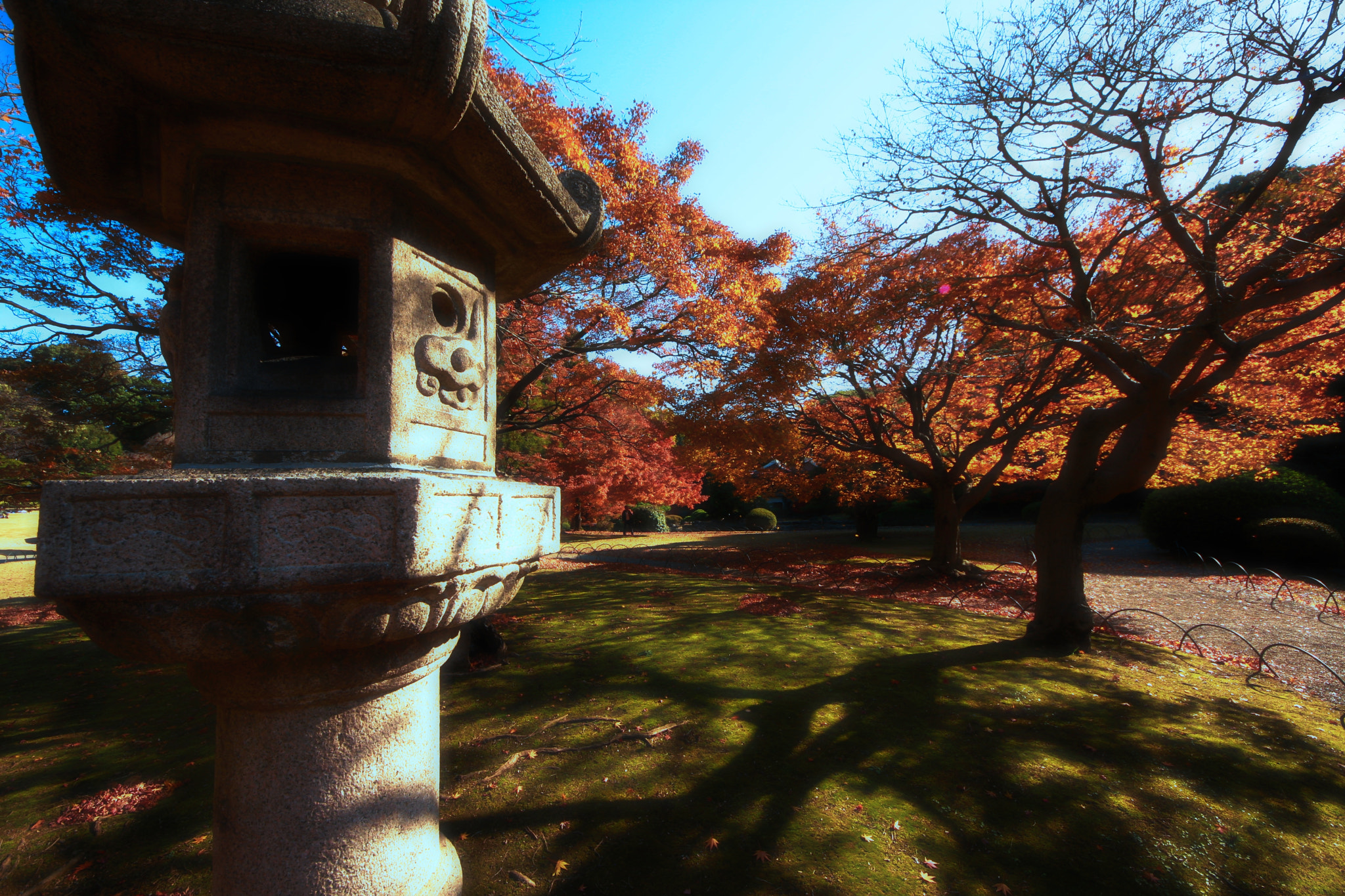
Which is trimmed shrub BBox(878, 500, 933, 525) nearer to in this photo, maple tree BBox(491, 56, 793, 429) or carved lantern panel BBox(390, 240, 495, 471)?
maple tree BBox(491, 56, 793, 429)

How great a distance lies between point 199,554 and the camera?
1527 mm

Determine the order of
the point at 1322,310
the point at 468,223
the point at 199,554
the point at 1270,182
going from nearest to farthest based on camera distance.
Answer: the point at 199,554, the point at 468,223, the point at 1322,310, the point at 1270,182

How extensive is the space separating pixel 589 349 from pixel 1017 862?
20.6 feet

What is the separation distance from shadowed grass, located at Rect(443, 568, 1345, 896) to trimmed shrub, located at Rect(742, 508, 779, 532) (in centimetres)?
1855

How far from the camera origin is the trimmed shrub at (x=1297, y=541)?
10.8 m

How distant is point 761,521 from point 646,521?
499 centimetres

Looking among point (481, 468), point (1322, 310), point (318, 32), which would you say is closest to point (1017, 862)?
point (481, 468)

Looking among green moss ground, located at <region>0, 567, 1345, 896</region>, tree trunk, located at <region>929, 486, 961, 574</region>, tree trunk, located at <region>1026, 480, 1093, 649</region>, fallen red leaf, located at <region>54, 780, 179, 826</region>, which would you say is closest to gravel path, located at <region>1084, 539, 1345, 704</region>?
green moss ground, located at <region>0, 567, 1345, 896</region>

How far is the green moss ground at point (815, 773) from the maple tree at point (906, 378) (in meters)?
3.87

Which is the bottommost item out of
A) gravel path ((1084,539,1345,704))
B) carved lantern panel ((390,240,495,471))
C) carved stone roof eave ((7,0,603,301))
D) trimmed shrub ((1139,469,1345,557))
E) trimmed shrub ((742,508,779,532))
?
gravel path ((1084,539,1345,704))

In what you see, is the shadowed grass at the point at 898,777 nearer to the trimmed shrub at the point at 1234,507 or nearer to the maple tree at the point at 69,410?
the maple tree at the point at 69,410

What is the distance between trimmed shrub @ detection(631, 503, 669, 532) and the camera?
24984 mm

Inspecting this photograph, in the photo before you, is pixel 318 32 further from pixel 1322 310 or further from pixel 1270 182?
pixel 1270 182

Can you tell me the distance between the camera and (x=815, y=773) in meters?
3.57
